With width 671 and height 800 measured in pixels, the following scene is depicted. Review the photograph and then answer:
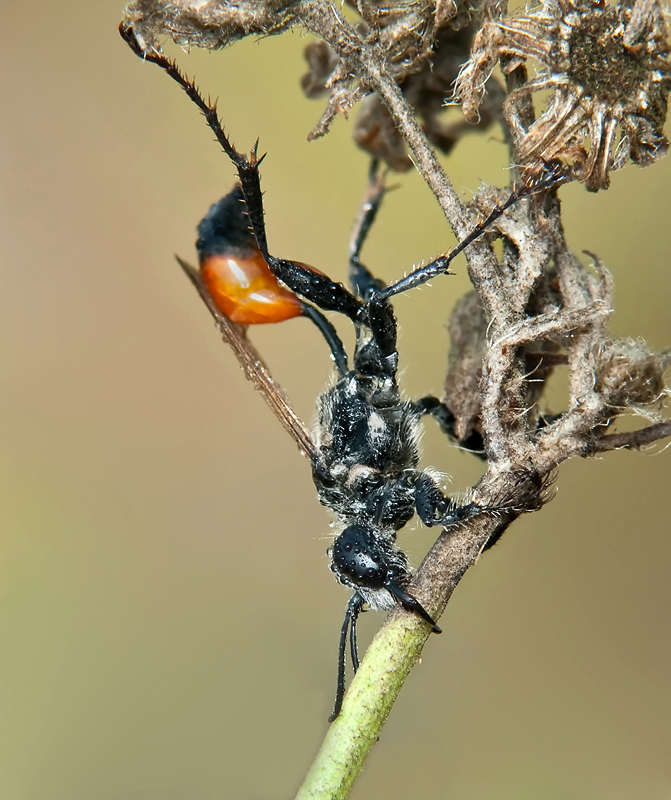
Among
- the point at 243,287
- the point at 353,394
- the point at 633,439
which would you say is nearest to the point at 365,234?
the point at 243,287

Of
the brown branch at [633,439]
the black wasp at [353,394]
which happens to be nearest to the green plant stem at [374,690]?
the black wasp at [353,394]

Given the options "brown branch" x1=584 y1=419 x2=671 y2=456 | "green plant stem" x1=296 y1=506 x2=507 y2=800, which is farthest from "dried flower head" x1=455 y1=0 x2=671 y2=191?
"green plant stem" x1=296 y1=506 x2=507 y2=800

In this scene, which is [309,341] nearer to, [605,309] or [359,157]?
[359,157]

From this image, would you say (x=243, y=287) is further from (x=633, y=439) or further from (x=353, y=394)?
(x=633, y=439)

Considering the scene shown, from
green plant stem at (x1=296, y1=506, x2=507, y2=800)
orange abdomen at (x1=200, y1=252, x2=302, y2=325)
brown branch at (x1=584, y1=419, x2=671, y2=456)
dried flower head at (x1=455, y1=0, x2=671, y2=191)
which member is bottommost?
green plant stem at (x1=296, y1=506, x2=507, y2=800)

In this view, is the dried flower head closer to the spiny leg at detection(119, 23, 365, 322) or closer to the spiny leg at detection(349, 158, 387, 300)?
the spiny leg at detection(119, 23, 365, 322)

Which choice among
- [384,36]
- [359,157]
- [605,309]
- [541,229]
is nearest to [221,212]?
[359,157]
